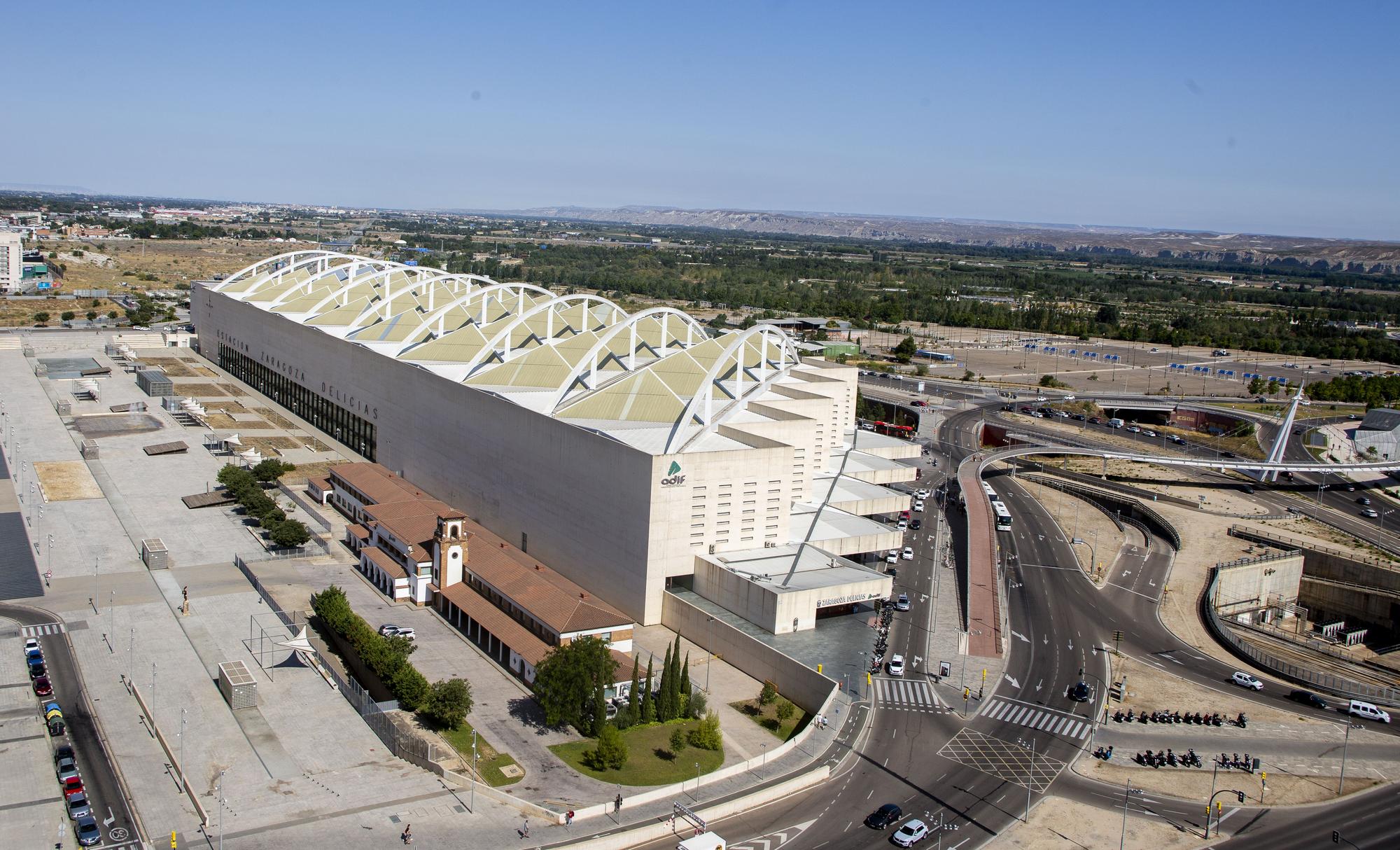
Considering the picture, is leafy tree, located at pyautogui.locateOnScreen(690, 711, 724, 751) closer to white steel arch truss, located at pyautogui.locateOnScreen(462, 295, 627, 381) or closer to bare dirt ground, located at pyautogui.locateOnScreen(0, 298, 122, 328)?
white steel arch truss, located at pyautogui.locateOnScreen(462, 295, 627, 381)

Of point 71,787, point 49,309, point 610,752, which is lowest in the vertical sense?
point 71,787

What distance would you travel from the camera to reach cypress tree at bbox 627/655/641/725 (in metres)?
Result: 42.5

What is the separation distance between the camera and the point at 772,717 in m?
44.1

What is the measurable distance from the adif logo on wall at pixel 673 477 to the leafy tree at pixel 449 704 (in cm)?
1401

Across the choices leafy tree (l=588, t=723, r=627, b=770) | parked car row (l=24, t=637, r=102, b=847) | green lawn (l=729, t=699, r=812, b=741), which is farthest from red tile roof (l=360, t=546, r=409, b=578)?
leafy tree (l=588, t=723, r=627, b=770)

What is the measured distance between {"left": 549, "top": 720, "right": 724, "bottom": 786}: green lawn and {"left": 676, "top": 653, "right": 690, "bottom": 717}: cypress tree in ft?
2.80

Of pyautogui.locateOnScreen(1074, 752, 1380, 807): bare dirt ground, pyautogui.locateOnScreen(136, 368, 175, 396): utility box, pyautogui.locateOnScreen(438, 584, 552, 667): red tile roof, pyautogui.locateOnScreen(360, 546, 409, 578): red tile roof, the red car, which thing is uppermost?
pyautogui.locateOnScreen(136, 368, 175, 396): utility box

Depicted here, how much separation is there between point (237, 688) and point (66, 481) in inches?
1586

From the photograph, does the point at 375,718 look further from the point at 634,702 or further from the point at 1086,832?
the point at 1086,832

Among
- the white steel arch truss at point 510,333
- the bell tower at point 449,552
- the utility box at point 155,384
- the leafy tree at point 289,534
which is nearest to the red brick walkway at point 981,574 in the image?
the bell tower at point 449,552

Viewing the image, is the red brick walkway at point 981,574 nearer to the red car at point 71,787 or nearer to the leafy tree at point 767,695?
the leafy tree at point 767,695

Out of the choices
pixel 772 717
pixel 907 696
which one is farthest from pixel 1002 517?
pixel 772 717

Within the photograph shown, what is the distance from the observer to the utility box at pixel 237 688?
42.1 m

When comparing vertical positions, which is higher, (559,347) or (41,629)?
(559,347)
